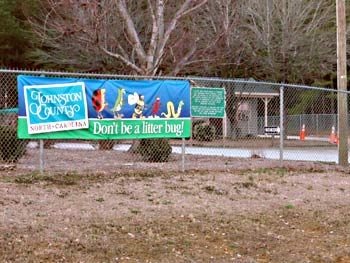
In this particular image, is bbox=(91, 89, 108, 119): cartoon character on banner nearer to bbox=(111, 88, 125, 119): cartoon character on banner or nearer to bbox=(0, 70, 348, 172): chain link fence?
bbox=(111, 88, 125, 119): cartoon character on banner

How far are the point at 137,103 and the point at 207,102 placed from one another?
1640mm

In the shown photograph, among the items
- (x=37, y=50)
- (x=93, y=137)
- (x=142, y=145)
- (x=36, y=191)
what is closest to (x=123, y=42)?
(x=37, y=50)

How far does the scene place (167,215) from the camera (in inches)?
306

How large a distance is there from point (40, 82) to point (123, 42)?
16804 mm

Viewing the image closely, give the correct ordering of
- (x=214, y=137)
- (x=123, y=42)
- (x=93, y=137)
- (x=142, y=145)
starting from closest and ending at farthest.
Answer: (x=93, y=137)
(x=142, y=145)
(x=214, y=137)
(x=123, y=42)

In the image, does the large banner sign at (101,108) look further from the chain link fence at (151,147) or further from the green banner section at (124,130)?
the chain link fence at (151,147)

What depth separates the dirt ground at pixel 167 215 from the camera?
639cm

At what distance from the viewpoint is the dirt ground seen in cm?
639

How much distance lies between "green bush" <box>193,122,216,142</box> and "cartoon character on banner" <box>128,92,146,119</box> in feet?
25.3

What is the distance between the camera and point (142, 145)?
13.0m

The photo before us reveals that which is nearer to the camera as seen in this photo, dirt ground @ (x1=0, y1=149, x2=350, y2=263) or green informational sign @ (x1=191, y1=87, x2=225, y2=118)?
dirt ground @ (x1=0, y1=149, x2=350, y2=263)

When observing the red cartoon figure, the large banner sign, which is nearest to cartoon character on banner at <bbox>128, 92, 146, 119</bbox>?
the large banner sign

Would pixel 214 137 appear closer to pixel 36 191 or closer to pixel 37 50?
pixel 36 191

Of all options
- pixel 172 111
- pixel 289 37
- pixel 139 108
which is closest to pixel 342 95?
pixel 172 111
